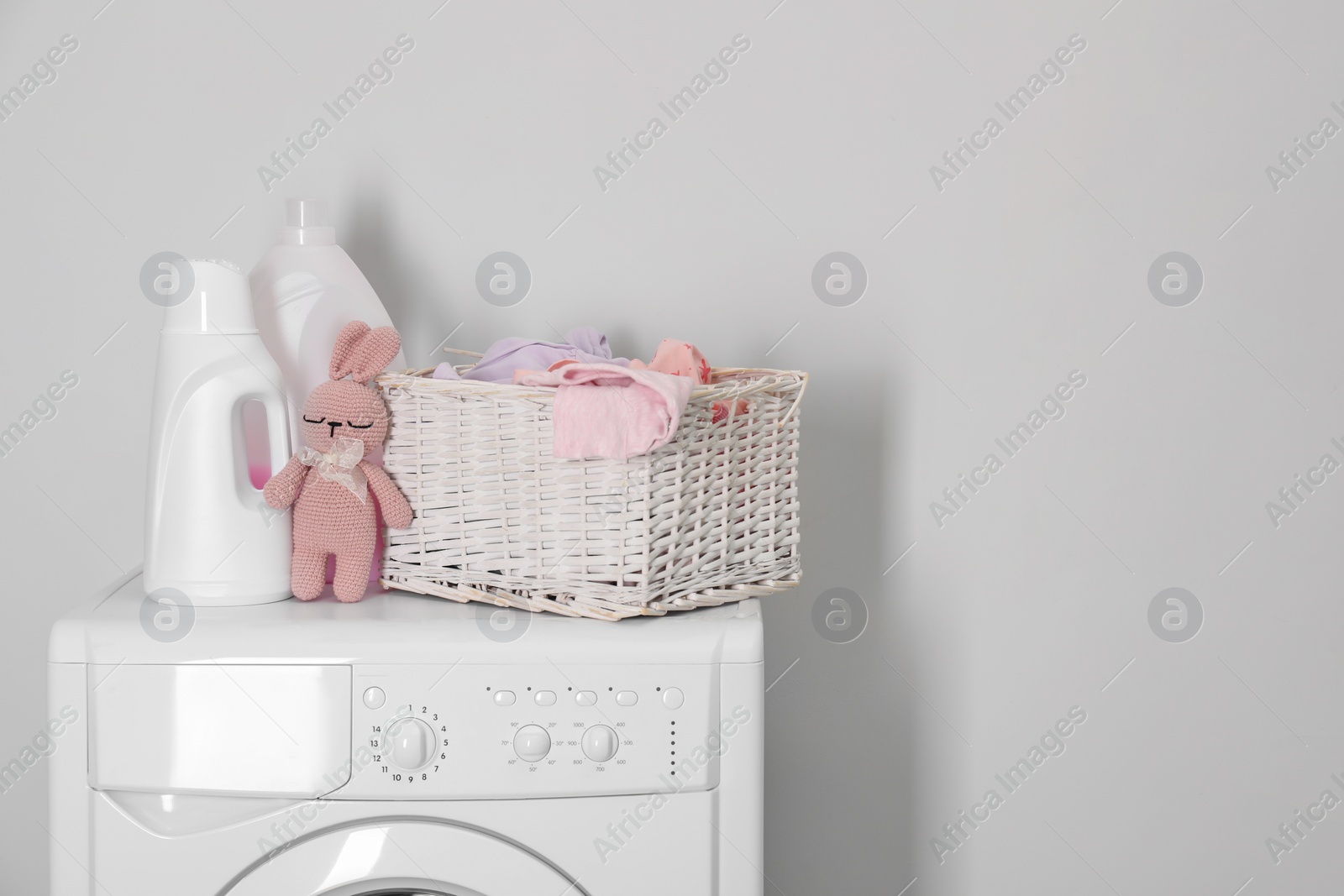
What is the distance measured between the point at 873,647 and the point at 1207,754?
502mm

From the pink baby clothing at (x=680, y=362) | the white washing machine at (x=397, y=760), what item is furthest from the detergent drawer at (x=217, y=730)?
the pink baby clothing at (x=680, y=362)

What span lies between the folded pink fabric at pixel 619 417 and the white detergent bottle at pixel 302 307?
253 millimetres

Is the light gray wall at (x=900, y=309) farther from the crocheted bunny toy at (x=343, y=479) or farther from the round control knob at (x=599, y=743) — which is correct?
the round control knob at (x=599, y=743)

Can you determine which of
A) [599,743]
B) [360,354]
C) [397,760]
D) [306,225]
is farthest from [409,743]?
[306,225]

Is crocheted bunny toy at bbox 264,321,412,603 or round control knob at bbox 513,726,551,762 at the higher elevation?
crocheted bunny toy at bbox 264,321,412,603

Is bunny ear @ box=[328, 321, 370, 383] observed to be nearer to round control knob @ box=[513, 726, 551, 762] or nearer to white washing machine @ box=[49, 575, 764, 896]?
white washing machine @ box=[49, 575, 764, 896]

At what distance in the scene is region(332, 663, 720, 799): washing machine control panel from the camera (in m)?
0.96

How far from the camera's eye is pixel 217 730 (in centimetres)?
95

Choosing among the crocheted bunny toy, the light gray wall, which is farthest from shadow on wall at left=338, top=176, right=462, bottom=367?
the crocheted bunny toy

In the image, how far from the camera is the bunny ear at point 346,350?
1.05 meters

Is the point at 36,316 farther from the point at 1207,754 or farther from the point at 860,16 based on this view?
the point at 1207,754

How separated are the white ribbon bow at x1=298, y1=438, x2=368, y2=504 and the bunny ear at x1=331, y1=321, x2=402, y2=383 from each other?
67mm

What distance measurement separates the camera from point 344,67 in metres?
1.40

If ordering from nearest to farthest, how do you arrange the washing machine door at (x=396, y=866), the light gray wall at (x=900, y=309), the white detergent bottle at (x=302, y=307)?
the washing machine door at (x=396, y=866) < the white detergent bottle at (x=302, y=307) < the light gray wall at (x=900, y=309)
